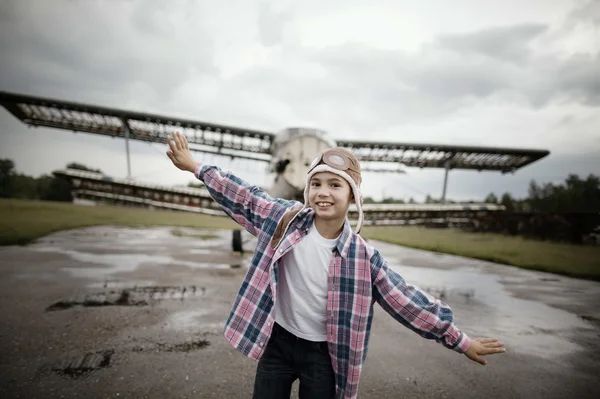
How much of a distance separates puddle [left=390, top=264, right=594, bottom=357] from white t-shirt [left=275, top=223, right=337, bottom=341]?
2.71 meters

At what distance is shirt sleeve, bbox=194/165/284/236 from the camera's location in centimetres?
144

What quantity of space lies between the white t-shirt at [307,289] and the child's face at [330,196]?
0.49ft

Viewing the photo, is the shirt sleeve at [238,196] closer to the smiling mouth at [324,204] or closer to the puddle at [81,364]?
the smiling mouth at [324,204]

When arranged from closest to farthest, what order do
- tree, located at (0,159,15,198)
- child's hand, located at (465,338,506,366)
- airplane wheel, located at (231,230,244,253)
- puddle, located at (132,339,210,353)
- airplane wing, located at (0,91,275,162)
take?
child's hand, located at (465,338,506,366) < puddle, located at (132,339,210,353) < airplane wheel, located at (231,230,244,253) < airplane wing, located at (0,91,275,162) < tree, located at (0,159,15,198)

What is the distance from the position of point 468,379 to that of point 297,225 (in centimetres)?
217

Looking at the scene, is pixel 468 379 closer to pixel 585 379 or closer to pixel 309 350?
pixel 585 379

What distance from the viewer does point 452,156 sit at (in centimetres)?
1788

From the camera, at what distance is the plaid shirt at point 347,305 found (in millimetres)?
1206

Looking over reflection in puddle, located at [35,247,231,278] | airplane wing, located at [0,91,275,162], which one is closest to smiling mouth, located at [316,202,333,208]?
reflection in puddle, located at [35,247,231,278]

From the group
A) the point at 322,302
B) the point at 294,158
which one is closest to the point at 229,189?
the point at 322,302

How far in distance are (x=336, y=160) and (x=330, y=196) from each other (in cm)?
19

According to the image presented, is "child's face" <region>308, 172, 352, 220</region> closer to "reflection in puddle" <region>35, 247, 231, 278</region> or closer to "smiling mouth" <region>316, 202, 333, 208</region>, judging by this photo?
"smiling mouth" <region>316, 202, 333, 208</region>

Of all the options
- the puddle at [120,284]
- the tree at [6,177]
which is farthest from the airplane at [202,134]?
the tree at [6,177]

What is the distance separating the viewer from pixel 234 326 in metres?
1.28
